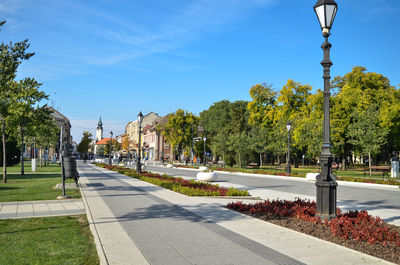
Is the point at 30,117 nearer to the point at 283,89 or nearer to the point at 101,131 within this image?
the point at 283,89

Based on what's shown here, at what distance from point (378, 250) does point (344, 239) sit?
2.30 feet

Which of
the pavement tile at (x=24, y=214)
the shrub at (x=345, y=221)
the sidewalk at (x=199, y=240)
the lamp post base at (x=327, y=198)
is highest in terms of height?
the lamp post base at (x=327, y=198)

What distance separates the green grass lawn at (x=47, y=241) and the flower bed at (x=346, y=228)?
4243 mm

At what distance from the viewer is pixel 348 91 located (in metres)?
43.0

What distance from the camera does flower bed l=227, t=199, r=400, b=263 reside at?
580 cm

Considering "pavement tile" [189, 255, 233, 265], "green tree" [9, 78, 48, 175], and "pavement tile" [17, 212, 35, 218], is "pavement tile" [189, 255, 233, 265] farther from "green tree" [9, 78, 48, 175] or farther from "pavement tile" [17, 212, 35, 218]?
"green tree" [9, 78, 48, 175]

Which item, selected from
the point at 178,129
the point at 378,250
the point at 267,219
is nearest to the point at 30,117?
the point at 267,219

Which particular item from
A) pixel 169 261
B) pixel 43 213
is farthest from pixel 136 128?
pixel 169 261

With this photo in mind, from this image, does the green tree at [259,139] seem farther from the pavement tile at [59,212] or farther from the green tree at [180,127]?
the pavement tile at [59,212]

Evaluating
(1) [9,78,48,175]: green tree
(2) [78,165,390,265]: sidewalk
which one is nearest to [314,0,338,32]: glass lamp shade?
(2) [78,165,390,265]: sidewalk

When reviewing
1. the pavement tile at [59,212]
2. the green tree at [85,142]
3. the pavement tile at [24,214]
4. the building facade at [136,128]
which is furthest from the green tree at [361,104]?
the green tree at [85,142]

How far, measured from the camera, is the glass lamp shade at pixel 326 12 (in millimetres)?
7508

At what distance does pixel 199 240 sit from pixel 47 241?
2672 millimetres

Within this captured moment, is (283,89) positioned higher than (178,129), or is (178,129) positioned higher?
(283,89)
